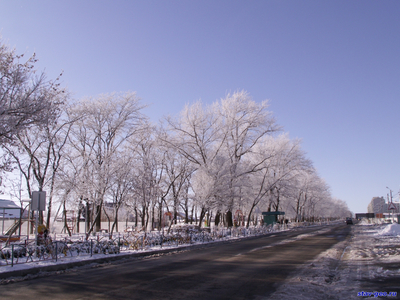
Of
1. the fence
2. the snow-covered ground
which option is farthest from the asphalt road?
the fence

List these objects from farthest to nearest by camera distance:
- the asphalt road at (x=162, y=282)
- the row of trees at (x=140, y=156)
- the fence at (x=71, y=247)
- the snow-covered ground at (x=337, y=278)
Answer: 1. the row of trees at (x=140, y=156)
2. the fence at (x=71, y=247)
3. the asphalt road at (x=162, y=282)
4. the snow-covered ground at (x=337, y=278)

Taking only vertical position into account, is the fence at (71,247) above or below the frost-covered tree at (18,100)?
below

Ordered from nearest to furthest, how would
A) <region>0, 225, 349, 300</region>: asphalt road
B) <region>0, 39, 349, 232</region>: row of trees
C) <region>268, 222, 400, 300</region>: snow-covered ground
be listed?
<region>268, 222, 400, 300</region>: snow-covered ground
<region>0, 225, 349, 300</region>: asphalt road
<region>0, 39, 349, 232</region>: row of trees

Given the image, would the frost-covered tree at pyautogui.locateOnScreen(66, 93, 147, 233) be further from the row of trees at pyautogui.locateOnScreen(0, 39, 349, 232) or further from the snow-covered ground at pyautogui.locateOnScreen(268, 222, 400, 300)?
the snow-covered ground at pyautogui.locateOnScreen(268, 222, 400, 300)

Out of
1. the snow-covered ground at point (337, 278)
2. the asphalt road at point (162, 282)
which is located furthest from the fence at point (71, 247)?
the snow-covered ground at point (337, 278)

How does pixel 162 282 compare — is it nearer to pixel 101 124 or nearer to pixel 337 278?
pixel 337 278

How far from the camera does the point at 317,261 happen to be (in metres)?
13.6

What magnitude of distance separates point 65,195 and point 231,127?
18240 mm

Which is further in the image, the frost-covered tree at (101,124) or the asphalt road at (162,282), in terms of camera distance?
the frost-covered tree at (101,124)

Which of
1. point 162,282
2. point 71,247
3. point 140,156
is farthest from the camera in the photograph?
point 140,156

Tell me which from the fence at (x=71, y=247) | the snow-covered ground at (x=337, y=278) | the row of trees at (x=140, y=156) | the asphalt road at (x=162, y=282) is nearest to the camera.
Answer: the snow-covered ground at (x=337, y=278)

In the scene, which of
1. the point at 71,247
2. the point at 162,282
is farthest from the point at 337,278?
the point at 71,247

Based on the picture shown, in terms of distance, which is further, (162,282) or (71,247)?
(71,247)

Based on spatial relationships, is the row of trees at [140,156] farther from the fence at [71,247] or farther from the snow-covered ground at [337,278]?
the snow-covered ground at [337,278]
